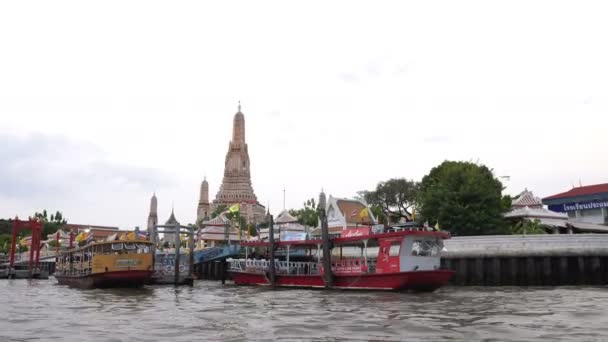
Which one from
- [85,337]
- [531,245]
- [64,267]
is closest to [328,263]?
[531,245]

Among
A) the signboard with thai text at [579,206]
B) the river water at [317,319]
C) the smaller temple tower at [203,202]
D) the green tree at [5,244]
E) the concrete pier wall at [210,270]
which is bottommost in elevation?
the concrete pier wall at [210,270]

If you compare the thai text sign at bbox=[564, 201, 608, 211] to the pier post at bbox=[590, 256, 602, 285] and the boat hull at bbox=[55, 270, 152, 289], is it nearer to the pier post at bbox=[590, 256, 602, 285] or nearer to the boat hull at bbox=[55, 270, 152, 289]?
the pier post at bbox=[590, 256, 602, 285]

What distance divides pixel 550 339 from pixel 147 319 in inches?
411

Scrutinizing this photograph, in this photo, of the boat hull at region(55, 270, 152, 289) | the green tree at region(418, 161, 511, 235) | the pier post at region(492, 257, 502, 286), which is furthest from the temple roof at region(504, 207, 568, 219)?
the boat hull at region(55, 270, 152, 289)

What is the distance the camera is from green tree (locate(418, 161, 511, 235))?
40.1m

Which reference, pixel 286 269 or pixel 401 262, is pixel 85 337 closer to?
pixel 401 262

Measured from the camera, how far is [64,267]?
3944 centimetres

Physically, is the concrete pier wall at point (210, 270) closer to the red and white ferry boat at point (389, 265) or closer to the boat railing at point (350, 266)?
the red and white ferry boat at point (389, 265)

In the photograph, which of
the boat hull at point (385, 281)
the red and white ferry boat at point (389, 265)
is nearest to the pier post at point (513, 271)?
the red and white ferry boat at point (389, 265)

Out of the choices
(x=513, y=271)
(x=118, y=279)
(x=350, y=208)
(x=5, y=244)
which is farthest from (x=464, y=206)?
(x=5, y=244)

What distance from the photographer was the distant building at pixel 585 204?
54312 millimetres

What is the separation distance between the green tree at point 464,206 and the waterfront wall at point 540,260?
731 cm

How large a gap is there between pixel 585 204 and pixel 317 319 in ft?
156

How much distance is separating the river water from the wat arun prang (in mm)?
99940
